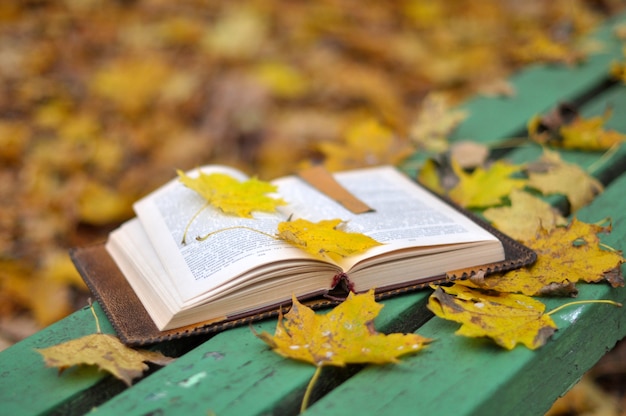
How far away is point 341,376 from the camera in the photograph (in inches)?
35.8

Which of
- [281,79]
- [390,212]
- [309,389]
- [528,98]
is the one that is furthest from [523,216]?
[281,79]

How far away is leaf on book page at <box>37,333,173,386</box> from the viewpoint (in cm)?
88

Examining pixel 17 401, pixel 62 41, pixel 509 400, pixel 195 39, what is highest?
pixel 62 41

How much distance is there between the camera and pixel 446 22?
3.48 m

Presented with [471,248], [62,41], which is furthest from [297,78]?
[471,248]

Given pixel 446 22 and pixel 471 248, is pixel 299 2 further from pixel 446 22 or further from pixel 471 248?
pixel 471 248

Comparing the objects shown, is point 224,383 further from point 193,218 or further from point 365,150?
point 365,150

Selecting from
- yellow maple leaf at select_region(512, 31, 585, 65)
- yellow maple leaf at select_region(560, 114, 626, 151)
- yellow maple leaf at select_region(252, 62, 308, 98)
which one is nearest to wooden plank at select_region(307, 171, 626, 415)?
yellow maple leaf at select_region(560, 114, 626, 151)

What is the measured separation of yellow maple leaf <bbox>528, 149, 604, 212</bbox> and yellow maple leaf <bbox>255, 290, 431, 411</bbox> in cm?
59

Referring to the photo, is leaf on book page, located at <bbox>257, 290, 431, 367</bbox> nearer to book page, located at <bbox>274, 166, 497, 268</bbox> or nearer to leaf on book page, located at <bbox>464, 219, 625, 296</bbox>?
book page, located at <bbox>274, 166, 497, 268</bbox>

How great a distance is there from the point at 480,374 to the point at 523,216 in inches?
19.3

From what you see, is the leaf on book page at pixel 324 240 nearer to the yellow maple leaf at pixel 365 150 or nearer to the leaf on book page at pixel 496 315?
the leaf on book page at pixel 496 315

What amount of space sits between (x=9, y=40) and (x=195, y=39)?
31.4 inches

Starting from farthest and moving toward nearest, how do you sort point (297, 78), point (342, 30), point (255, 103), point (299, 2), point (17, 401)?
1. point (299, 2)
2. point (342, 30)
3. point (297, 78)
4. point (255, 103)
5. point (17, 401)
